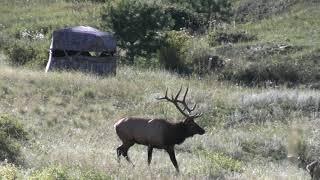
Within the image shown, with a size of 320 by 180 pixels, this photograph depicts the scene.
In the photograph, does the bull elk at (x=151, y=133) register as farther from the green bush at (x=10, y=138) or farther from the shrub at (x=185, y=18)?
the shrub at (x=185, y=18)

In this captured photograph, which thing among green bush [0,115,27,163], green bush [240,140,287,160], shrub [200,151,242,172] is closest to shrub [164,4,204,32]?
green bush [240,140,287,160]

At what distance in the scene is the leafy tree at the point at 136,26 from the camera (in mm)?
32219

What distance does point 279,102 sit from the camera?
74.5ft

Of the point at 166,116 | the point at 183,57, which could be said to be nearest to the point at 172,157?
the point at 166,116

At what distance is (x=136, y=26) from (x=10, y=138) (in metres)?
19.2

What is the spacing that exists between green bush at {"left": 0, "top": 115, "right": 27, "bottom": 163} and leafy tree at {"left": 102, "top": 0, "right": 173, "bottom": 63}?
1728 cm

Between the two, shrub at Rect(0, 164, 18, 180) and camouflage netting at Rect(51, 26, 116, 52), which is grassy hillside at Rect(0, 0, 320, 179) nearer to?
shrub at Rect(0, 164, 18, 180)

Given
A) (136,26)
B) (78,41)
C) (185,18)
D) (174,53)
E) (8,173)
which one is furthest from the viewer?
(185,18)

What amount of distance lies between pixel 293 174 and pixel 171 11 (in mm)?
27076

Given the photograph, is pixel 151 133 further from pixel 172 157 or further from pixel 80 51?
pixel 80 51

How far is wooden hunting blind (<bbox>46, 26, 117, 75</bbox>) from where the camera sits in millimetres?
27422

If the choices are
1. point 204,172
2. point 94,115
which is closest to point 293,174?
point 204,172

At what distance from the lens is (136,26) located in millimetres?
32406

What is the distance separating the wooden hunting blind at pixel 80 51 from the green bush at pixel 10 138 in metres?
12.3
